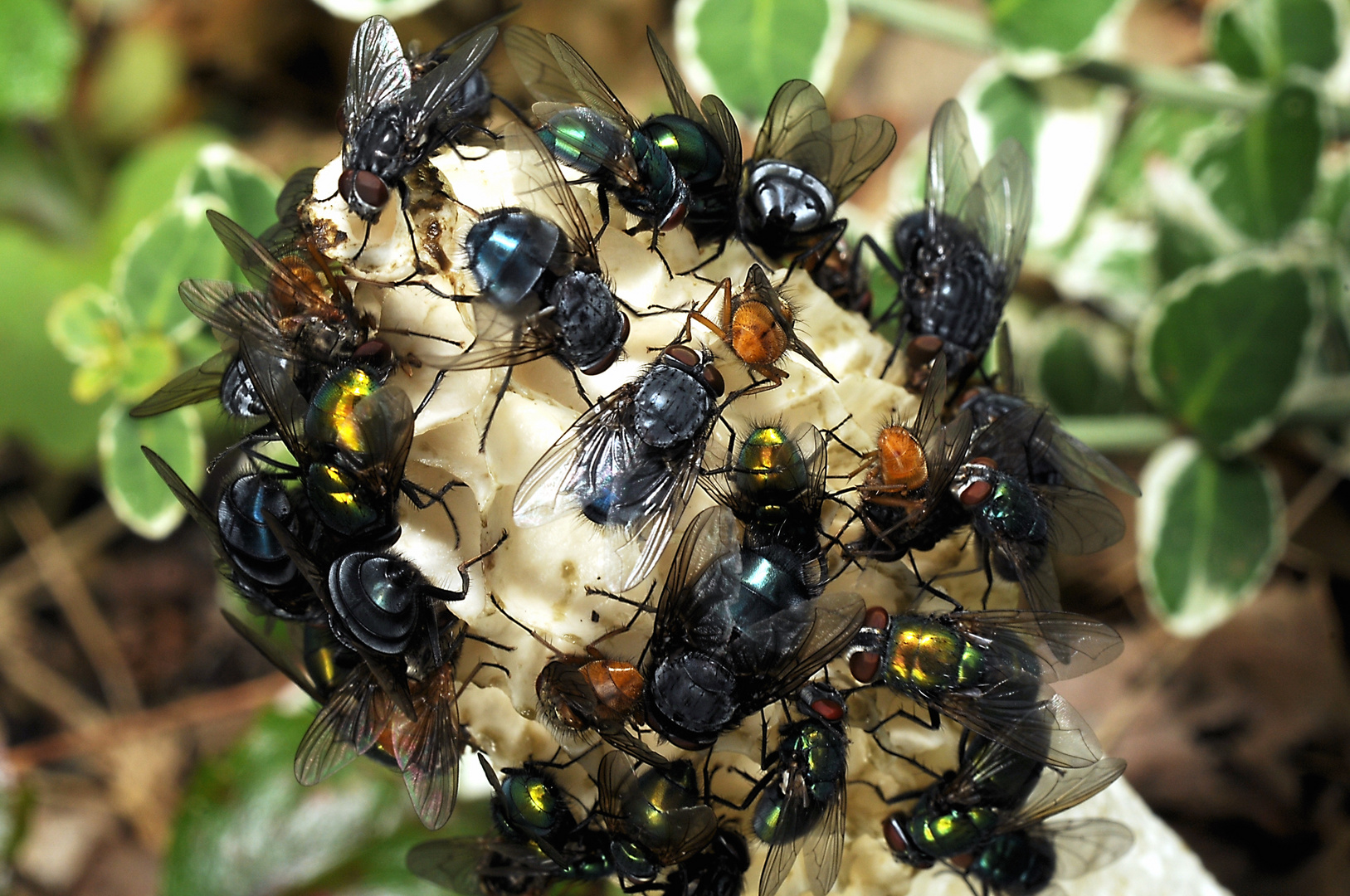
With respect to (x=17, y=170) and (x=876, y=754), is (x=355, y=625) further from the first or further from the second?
(x=17, y=170)

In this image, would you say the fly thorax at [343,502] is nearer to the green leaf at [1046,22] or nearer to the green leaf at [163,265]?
the green leaf at [163,265]

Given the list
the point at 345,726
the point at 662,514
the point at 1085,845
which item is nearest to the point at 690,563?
the point at 662,514

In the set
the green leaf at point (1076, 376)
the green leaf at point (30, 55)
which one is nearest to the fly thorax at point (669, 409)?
the green leaf at point (1076, 376)

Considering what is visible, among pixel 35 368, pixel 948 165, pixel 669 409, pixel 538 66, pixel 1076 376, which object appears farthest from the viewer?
pixel 35 368

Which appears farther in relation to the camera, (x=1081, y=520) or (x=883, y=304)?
(x=883, y=304)

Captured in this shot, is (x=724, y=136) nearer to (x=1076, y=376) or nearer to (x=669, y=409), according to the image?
(x=669, y=409)

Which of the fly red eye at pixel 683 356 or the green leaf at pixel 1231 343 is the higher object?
the green leaf at pixel 1231 343

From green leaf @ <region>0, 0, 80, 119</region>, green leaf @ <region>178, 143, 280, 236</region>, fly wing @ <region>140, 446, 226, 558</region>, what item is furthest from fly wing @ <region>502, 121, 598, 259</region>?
green leaf @ <region>0, 0, 80, 119</region>
